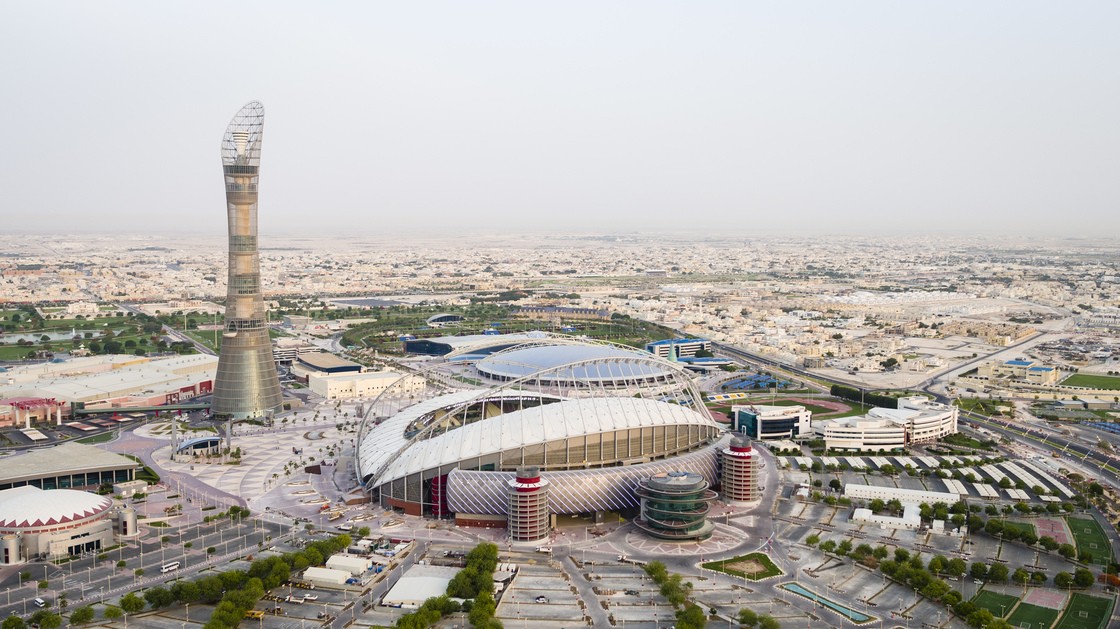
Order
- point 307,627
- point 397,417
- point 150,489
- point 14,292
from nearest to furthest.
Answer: point 307,627
point 150,489
point 397,417
point 14,292

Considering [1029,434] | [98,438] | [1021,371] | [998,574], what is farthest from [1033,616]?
[1021,371]

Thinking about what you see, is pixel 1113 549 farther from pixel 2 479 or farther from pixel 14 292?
pixel 14 292

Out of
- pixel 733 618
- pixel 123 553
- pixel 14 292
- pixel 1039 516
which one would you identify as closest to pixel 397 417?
pixel 123 553

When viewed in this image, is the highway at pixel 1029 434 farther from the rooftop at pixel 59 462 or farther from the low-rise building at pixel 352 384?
the rooftop at pixel 59 462

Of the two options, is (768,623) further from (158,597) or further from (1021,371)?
(1021,371)

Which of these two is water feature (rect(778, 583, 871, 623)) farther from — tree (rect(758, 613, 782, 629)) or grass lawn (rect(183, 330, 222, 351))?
grass lawn (rect(183, 330, 222, 351))

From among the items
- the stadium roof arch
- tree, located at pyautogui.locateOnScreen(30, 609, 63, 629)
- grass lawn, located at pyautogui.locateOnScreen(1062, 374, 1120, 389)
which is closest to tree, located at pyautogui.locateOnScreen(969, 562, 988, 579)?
the stadium roof arch
